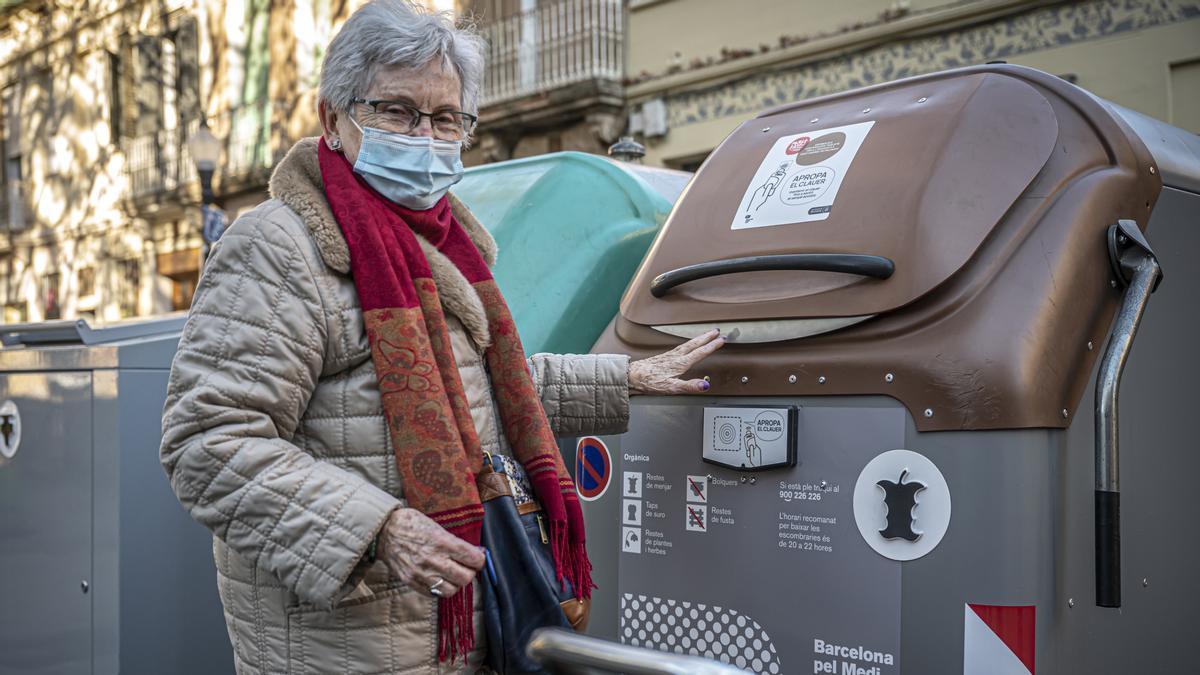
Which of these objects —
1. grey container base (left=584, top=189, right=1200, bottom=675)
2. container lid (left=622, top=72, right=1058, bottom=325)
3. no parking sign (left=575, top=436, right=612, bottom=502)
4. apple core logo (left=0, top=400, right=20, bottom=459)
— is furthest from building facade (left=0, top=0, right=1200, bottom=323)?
apple core logo (left=0, top=400, right=20, bottom=459)

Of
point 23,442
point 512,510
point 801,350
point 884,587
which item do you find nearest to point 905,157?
point 801,350

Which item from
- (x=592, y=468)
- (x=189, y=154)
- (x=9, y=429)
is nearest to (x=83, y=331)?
(x=9, y=429)

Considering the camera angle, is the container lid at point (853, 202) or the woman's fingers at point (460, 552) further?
the container lid at point (853, 202)

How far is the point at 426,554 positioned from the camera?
5.23ft

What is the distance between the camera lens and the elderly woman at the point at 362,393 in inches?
64.2

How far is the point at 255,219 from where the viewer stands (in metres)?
1.77

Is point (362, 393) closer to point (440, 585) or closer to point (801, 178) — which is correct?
point (440, 585)

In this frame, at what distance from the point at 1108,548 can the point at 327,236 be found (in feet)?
4.68

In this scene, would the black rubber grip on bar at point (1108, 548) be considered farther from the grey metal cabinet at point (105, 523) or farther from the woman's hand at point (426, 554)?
the grey metal cabinet at point (105, 523)

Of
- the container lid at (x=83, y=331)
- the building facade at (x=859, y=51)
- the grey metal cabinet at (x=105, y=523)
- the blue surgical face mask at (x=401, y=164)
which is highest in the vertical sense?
the building facade at (x=859, y=51)

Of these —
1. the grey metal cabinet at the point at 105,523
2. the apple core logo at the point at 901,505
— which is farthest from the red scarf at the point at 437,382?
the grey metal cabinet at the point at 105,523

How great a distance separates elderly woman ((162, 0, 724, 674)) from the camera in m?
1.63

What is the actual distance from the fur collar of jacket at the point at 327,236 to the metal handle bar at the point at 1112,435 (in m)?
1.08

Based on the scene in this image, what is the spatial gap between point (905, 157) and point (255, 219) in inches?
50.3
